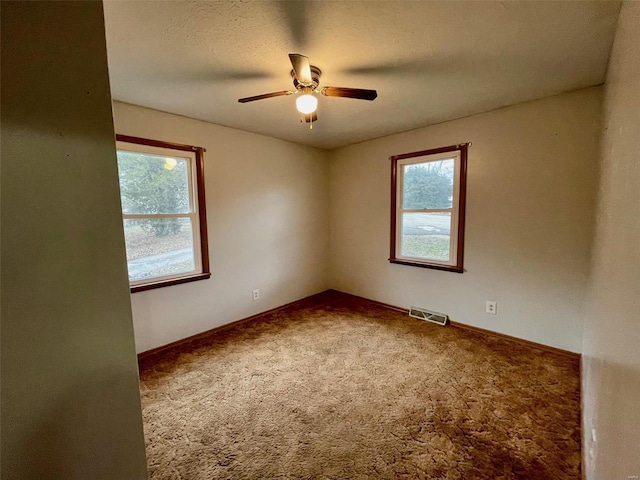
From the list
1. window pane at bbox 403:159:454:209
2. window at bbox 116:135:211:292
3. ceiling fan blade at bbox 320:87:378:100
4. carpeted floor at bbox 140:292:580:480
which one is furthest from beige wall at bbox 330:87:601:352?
window at bbox 116:135:211:292

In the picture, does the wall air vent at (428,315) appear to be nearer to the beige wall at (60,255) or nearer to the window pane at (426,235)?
the window pane at (426,235)

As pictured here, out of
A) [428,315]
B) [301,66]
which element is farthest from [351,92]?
[428,315]

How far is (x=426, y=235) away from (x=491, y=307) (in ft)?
3.36

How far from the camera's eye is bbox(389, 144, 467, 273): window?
9.62ft

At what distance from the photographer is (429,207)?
3.19 meters

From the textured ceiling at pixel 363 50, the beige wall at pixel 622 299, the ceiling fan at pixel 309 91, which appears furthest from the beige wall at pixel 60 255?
the beige wall at pixel 622 299

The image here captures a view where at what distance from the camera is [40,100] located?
61cm

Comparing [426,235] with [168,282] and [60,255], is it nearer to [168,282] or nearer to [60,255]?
[168,282]

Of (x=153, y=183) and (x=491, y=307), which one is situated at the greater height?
(x=153, y=183)

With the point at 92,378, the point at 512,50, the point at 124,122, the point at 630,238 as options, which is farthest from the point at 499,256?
the point at 124,122

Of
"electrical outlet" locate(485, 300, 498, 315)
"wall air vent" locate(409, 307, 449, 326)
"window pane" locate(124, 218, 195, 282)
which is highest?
"window pane" locate(124, 218, 195, 282)

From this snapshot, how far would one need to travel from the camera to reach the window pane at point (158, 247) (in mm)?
2473

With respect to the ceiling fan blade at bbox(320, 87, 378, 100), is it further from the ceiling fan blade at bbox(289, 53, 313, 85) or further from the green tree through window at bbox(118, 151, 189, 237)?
the green tree through window at bbox(118, 151, 189, 237)

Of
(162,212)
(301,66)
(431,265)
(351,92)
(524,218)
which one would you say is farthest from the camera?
(431,265)
